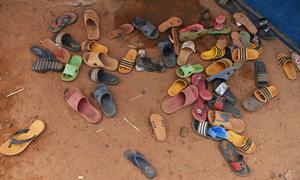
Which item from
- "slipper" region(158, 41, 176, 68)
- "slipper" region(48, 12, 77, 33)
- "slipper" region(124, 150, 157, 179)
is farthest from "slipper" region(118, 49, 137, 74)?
"slipper" region(124, 150, 157, 179)

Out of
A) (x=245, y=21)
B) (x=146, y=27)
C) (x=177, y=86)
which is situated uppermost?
(x=245, y=21)

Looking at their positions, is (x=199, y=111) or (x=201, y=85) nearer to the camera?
(x=199, y=111)

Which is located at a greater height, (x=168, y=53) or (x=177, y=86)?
(x=168, y=53)

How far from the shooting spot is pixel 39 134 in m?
3.81

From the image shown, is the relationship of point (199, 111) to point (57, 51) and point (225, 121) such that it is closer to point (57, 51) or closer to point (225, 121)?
point (225, 121)

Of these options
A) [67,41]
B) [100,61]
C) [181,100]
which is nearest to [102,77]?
[100,61]

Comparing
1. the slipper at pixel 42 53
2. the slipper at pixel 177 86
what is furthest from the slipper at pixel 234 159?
the slipper at pixel 42 53

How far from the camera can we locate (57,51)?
4270mm

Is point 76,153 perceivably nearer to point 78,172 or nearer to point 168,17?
point 78,172

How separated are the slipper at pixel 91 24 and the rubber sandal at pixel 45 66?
58 cm

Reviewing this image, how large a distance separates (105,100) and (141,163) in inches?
32.9

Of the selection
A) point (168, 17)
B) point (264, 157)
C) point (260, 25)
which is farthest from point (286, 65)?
point (168, 17)

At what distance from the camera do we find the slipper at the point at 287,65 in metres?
4.55

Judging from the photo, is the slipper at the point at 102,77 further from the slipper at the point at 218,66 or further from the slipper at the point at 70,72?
the slipper at the point at 218,66
